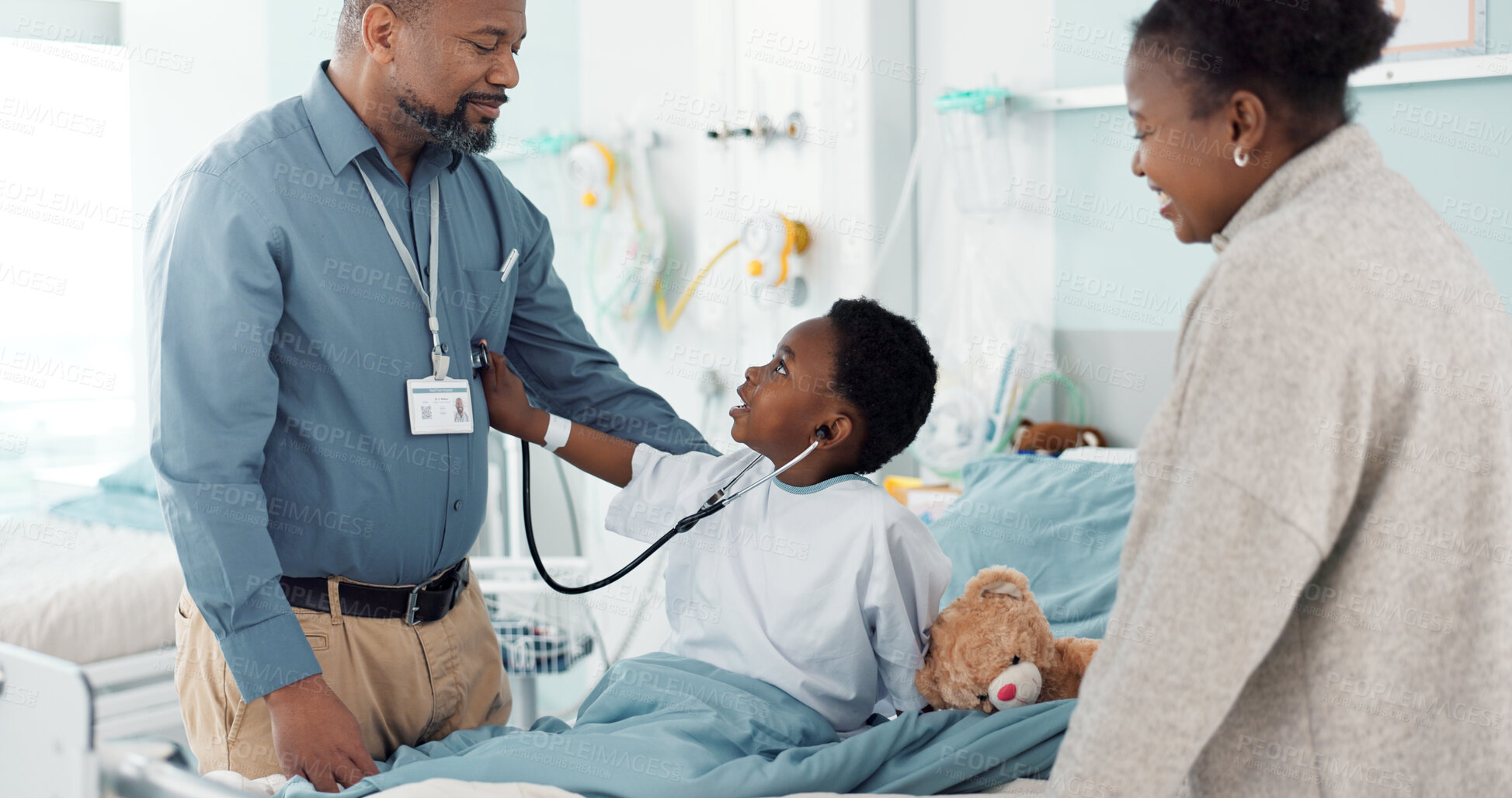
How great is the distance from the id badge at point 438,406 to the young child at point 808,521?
0.15 metres

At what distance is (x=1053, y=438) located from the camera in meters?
2.49

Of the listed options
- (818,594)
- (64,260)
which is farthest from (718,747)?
(64,260)

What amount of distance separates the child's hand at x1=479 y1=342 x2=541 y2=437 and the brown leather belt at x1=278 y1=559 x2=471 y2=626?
0.21 m

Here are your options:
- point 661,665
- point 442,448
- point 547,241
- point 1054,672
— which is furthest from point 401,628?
point 1054,672

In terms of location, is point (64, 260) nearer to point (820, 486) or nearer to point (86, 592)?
point (86, 592)

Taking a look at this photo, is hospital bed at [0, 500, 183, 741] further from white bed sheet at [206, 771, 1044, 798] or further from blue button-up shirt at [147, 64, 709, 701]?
white bed sheet at [206, 771, 1044, 798]

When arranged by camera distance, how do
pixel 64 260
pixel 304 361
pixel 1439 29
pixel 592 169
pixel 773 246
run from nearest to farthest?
pixel 304 361, pixel 1439 29, pixel 773 246, pixel 592 169, pixel 64 260

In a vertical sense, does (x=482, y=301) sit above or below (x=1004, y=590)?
above

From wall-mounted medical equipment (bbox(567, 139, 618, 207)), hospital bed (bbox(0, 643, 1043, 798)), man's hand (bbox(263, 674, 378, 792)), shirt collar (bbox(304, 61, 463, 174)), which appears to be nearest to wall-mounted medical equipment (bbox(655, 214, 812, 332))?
wall-mounted medical equipment (bbox(567, 139, 618, 207))

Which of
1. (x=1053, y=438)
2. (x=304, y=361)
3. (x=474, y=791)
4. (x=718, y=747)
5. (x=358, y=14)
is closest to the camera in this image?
(x=474, y=791)

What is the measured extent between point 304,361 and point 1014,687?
36.7 inches

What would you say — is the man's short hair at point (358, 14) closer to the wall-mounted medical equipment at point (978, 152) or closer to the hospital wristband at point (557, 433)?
the hospital wristband at point (557, 433)

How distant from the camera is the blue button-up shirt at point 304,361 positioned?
126 centimetres

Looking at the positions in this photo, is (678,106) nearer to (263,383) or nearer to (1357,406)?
(263,383)
